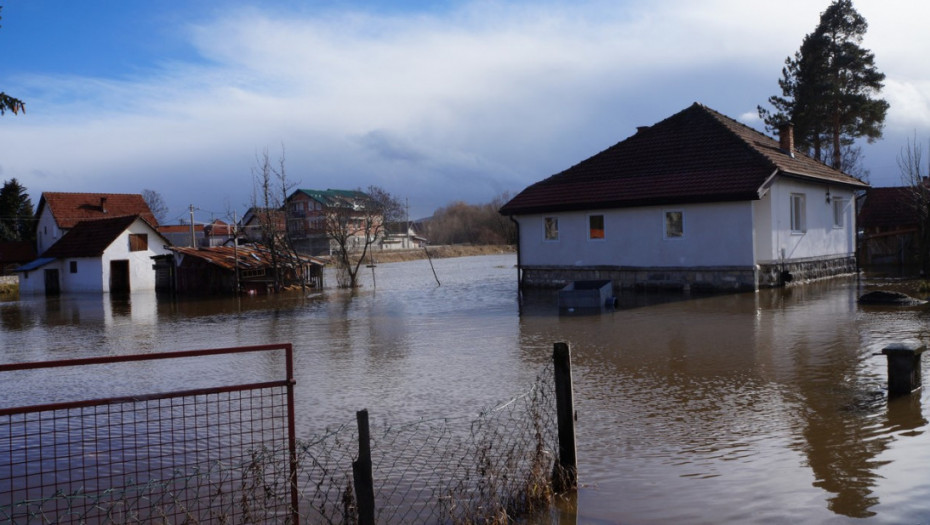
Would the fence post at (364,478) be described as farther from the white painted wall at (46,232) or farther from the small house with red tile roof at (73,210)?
the white painted wall at (46,232)

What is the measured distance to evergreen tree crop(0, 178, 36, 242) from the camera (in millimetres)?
59219

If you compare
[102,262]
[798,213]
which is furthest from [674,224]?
[102,262]

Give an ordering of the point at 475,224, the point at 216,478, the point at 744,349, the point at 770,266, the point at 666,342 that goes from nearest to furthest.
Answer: the point at 216,478, the point at 744,349, the point at 666,342, the point at 770,266, the point at 475,224

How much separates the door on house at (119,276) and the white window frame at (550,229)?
24888 millimetres

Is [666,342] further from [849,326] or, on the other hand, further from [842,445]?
[842,445]

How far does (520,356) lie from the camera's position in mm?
12820

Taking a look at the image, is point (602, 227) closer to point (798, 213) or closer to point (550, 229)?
point (550, 229)

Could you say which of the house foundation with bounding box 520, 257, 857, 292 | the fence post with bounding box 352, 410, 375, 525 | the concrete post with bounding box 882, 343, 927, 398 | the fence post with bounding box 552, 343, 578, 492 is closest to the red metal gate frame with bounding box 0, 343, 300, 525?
the fence post with bounding box 352, 410, 375, 525

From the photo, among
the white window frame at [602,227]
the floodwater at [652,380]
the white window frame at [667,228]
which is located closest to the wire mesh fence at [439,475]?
the floodwater at [652,380]

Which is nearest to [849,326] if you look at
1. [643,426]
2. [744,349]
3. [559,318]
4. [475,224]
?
[744,349]

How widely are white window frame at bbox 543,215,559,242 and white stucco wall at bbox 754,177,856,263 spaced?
6909mm

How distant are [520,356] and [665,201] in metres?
12.9

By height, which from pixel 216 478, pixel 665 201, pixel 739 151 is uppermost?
pixel 739 151

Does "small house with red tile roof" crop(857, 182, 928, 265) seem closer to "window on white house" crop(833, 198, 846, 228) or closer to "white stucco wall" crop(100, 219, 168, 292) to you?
"window on white house" crop(833, 198, 846, 228)
